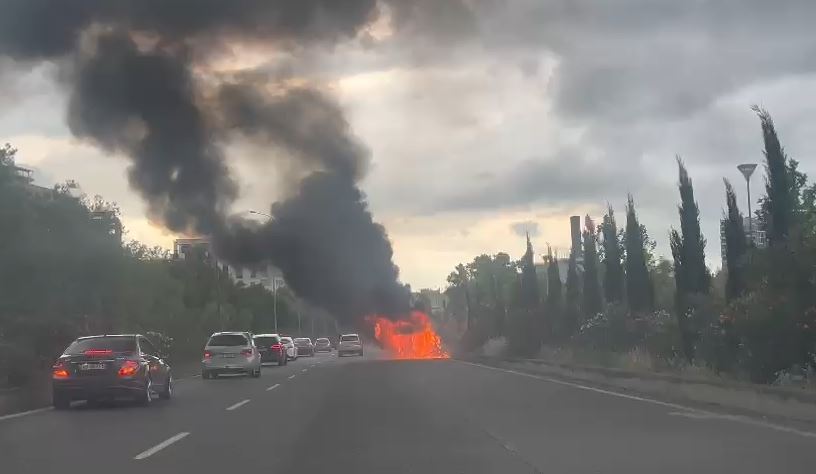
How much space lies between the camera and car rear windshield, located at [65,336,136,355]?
17328mm

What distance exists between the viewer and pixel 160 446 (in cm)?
1155

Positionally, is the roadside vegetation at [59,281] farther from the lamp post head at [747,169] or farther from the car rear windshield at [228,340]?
the lamp post head at [747,169]

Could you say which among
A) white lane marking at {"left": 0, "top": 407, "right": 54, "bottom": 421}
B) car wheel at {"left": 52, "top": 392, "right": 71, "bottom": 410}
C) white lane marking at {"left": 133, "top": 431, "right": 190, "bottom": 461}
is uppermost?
car wheel at {"left": 52, "top": 392, "right": 71, "bottom": 410}

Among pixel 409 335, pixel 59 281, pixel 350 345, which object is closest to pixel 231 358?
pixel 59 281

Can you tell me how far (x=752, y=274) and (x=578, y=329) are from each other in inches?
723

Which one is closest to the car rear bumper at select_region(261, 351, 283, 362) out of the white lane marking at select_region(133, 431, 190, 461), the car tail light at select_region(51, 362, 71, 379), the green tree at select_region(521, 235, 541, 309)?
the green tree at select_region(521, 235, 541, 309)

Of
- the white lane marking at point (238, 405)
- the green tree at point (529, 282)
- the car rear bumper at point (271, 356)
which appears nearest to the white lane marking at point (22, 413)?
the white lane marking at point (238, 405)

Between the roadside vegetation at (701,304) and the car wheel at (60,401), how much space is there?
13.4 m

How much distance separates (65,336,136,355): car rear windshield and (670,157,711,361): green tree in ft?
46.8

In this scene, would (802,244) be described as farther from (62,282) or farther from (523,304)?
(523,304)

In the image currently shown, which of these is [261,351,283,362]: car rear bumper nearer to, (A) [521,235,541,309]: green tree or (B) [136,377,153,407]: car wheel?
(A) [521,235,541,309]: green tree

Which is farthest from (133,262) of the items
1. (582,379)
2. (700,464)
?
(700,464)

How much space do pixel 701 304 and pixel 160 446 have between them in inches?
637

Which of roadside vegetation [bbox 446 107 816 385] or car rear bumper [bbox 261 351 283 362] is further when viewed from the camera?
car rear bumper [bbox 261 351 283 362]
